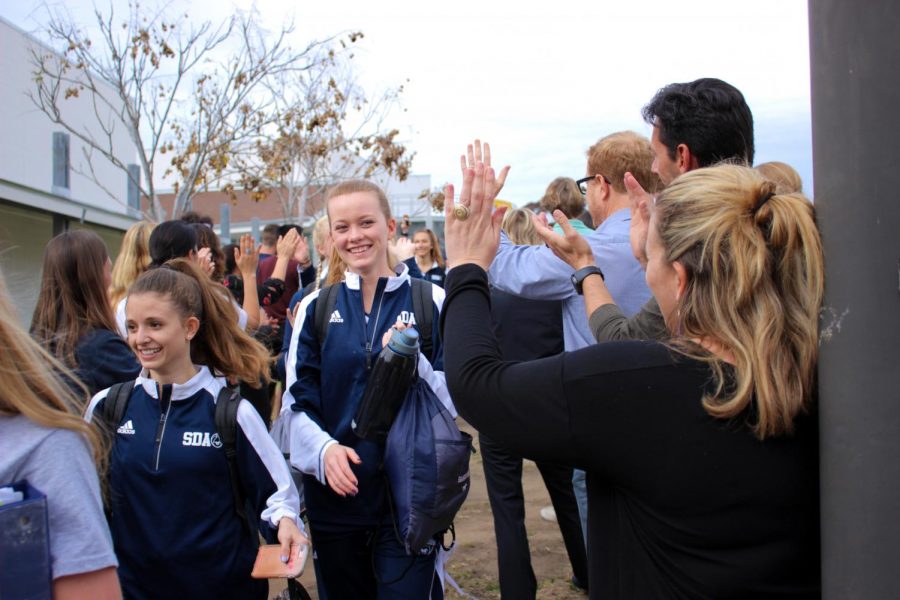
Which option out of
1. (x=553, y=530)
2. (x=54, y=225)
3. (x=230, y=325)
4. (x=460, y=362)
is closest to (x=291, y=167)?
(x=54, y=225)

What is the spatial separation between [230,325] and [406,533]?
53.2 inches

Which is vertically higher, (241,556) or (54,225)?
(54,225)

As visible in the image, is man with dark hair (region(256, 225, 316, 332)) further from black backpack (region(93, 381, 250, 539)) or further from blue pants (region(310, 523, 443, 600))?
blue pants (region(310, 523, 443, 600))

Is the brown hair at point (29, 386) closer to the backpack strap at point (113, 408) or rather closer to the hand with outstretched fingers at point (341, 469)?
the hand with outstretched fingers at point (341, 469)

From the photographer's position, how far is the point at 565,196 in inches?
229

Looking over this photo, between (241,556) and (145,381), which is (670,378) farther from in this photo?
(145,381)

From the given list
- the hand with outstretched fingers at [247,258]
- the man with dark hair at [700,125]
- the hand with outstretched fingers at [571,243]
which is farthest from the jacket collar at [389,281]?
the hand with outstretched fingers at [247,258]

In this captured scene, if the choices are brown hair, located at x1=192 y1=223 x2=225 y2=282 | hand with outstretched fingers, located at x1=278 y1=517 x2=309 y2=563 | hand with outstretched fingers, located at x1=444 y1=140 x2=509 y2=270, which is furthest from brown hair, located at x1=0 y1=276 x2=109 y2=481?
brown hair, located at x1=192 y1=223 x2=225 y2=282

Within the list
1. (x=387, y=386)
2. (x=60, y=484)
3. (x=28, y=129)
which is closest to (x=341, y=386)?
(x=387, y=386)

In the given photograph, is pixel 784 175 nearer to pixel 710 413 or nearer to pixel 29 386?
pixel 710 413

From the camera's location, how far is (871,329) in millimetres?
1316

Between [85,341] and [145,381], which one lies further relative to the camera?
[85,341]

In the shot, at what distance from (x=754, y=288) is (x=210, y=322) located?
105 inches

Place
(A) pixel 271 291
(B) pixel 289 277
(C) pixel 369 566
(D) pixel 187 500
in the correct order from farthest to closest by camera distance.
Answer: (B) pixel 289 277, (A) pixel 271 291, (C) pixel 369 566, (D) pixel 187 500
